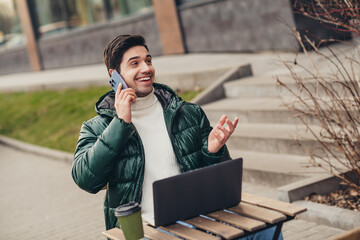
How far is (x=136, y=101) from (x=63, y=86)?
1242 centimetres

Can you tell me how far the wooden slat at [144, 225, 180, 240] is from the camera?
3191 millimetres

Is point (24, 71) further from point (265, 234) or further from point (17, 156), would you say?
point (265, 234)

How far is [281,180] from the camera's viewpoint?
263 inches

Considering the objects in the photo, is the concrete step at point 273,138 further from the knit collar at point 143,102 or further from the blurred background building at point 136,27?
the knit collar at point 143,102

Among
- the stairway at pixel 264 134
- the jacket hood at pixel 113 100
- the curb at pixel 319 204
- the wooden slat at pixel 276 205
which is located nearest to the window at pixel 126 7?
the stairway at pixel 264 134

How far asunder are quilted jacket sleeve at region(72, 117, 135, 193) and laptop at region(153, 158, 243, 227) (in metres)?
0.45

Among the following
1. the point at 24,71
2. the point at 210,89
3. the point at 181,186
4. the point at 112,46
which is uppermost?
the point at 112,46

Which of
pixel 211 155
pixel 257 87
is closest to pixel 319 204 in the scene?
pixel 211 155

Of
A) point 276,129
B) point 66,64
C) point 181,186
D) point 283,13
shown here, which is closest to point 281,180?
point 276,129

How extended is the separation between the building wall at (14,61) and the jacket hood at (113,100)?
854 inches

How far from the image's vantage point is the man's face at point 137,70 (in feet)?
11.9

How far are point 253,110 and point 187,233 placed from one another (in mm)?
5212

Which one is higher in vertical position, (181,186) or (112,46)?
(112,46)

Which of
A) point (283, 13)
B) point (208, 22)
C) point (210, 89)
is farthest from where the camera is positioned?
point (208, 22)
